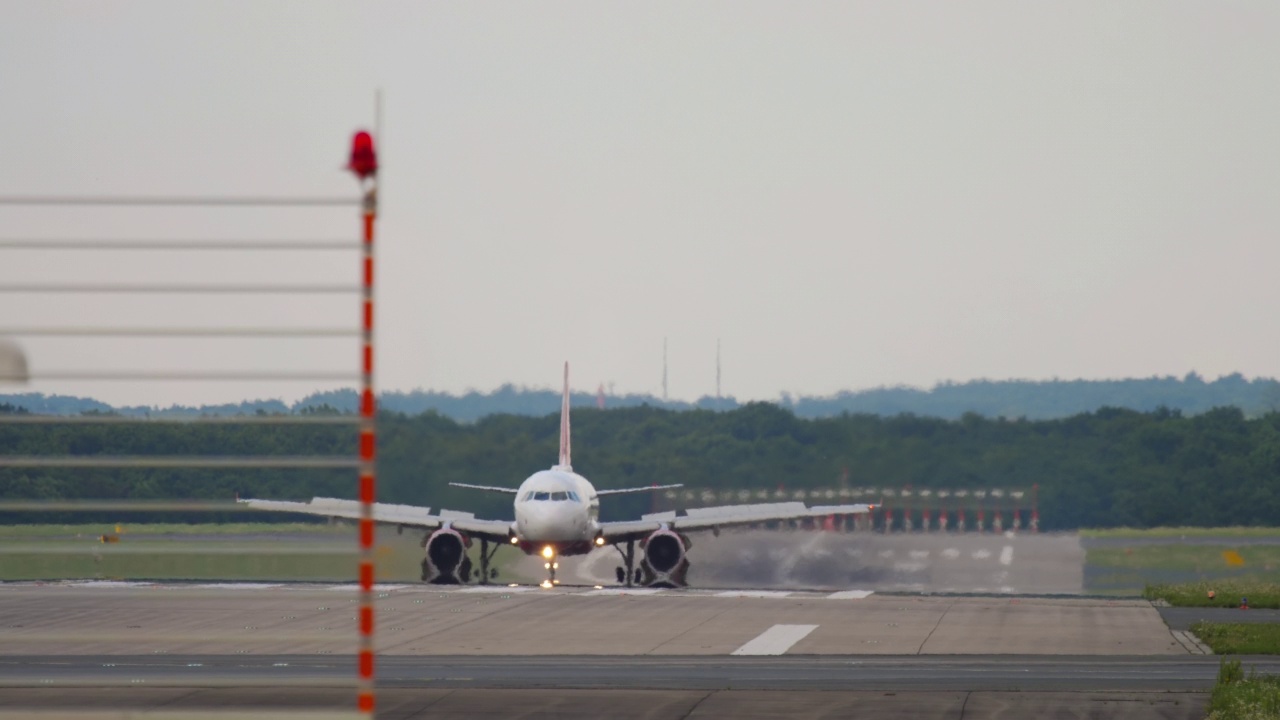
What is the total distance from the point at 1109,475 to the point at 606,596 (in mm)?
32548

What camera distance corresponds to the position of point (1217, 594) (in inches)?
1499

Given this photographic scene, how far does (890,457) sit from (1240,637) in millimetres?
30374

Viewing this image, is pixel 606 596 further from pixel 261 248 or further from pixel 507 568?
pixel 261 248

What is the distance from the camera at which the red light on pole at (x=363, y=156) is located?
27.7 ft

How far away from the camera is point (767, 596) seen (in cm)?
3800

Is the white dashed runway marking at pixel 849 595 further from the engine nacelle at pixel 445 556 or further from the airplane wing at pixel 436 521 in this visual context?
the engine nacelle at pixel 445 556

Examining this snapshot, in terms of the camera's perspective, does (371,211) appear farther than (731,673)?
No

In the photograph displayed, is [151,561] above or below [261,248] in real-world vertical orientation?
below

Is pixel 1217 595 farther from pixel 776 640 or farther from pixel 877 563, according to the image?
pixel 877 563

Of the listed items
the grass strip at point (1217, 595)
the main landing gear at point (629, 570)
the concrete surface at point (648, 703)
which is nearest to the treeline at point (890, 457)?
the main landing gear at point (629, 570)

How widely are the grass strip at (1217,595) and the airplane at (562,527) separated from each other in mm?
9527

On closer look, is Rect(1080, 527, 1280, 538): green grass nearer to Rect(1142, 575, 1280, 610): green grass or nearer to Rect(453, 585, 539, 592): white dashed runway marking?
Rect(1142, 575, 1280, 610): green grass

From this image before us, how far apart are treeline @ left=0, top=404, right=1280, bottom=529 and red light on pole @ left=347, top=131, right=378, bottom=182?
38737 millimetres

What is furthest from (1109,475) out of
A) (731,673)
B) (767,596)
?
(731,673)
